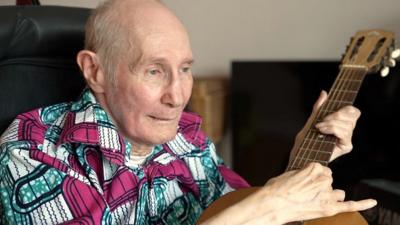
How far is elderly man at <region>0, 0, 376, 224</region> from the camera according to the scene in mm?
827

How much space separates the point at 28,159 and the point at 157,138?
0.80 feet

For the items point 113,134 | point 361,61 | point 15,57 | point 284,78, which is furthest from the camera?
point 284,78

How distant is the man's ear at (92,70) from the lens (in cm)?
95

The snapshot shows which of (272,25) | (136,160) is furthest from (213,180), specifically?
(272,25)

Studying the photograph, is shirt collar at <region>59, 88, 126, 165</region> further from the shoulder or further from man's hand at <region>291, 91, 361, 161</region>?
man's hand at <region>291, 91, 361, 161</region>

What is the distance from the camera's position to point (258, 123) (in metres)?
2.07

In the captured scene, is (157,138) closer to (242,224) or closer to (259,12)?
(242,224)

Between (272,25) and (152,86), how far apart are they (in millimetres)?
1331

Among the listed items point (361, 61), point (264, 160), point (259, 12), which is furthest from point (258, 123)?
point (361, 61)

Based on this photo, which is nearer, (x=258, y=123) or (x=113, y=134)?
(x=113, y=134)

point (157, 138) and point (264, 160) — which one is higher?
point (157, 138)

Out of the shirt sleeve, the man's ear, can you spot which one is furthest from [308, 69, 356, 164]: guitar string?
the man's ear

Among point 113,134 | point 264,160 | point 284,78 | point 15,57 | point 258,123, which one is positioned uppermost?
point 15,57

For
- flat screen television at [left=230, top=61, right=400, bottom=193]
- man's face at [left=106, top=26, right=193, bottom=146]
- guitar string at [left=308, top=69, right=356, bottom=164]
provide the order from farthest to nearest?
1. flat screen television at [left=230, top=61, right=400, bottom=193]
2. guitar string at [left=308, top=69, right=356, bottom=164]
3. man's face at [left=106, top=26, right=193, bottom=146]
